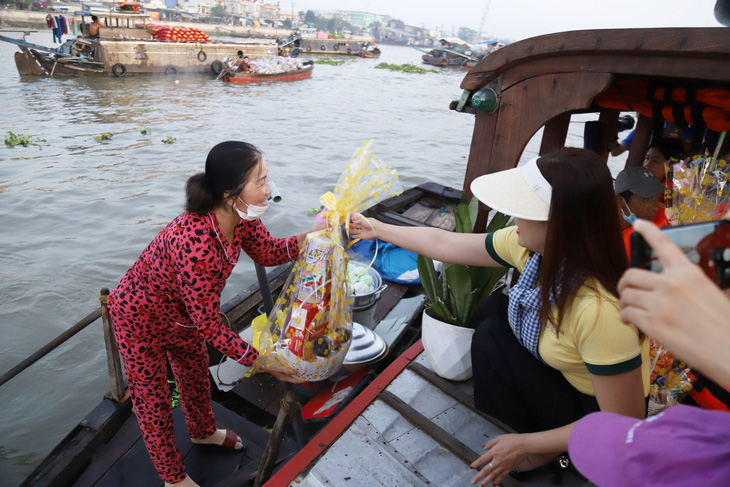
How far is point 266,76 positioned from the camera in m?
22.2

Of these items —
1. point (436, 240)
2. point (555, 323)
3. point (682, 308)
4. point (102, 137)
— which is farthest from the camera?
point (102, 137)

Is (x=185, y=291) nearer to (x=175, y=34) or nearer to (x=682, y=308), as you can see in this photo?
(x=682, y=308)

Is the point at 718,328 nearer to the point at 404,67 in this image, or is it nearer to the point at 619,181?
the point at 619,181

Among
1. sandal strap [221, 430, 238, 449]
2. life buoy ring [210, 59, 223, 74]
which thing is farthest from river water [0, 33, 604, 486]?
sandal strap [221, 430, 238, 449]

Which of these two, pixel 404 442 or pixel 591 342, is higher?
pixel 591 342

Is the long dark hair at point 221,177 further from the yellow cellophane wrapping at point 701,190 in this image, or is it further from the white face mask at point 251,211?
the yellow cellophane wrapping at point 701,190

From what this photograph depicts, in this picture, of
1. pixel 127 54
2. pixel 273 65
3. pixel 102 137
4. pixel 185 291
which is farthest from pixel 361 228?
pixel 273 65

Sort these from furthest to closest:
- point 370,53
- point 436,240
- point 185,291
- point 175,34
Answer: point 370,53 < point 175,34 < point 436,240 < point 185,291

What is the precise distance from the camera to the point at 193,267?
1.78m

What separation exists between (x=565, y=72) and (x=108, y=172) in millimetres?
9750

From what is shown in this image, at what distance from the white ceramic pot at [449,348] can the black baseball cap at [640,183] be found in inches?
55.4

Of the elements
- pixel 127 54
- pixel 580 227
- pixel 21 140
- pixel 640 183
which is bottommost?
pixel 21 140

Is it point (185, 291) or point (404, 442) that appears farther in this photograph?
point (404, 442)

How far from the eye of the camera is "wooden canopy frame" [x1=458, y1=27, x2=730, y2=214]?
67.3 inches
